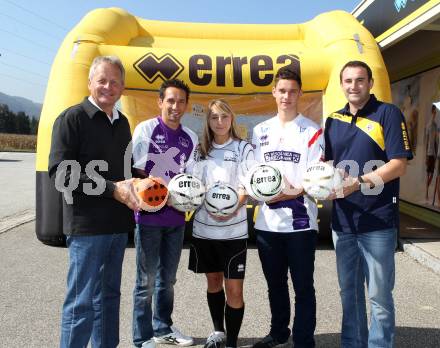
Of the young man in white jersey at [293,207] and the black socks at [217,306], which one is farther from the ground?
the young man in white jersey at [293,207]

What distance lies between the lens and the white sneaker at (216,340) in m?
3.23

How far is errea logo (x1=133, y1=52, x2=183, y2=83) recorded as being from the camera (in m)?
6.43

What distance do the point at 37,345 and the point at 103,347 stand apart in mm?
794

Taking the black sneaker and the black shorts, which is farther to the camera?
the black sneaker

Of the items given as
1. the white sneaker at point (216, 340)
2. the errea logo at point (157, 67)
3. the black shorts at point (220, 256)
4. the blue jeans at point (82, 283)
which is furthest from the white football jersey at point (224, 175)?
the errea logo at point (157, 67)

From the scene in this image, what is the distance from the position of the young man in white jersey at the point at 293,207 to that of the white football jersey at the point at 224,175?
0.40 ft

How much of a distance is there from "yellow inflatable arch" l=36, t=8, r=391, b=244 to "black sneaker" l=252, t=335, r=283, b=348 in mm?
3608

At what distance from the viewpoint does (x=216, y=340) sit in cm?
324

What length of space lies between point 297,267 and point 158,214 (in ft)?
3.42

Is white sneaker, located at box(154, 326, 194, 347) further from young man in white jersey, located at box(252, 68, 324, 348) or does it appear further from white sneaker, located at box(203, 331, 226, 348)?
young man in white jersey, located at box(252, 68, 324, 348)

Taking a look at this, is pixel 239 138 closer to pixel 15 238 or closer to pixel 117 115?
pixel 117 115

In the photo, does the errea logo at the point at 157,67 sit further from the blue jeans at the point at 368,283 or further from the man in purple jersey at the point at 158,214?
the blue jeans at the point at 368,283

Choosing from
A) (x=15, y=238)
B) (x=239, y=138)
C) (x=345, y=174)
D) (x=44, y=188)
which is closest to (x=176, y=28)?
(x=44, y=188)

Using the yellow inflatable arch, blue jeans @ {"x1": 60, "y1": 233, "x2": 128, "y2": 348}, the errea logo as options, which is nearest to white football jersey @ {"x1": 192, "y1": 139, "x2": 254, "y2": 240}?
blue jeans @ {"x1": 60, "y1": 233, "x2": 128, "y2": 348}
